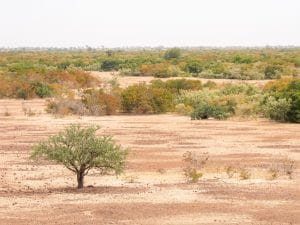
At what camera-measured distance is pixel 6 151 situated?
32.5 metres

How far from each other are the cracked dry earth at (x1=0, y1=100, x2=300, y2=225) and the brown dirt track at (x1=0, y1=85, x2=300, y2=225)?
0.02 m

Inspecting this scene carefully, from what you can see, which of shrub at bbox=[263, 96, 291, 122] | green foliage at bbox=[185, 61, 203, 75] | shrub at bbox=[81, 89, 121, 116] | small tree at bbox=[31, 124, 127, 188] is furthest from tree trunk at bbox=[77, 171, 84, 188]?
green foliage at bbox=[185, 61, 203, 75]

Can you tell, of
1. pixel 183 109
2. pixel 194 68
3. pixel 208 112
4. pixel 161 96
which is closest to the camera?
pixel 208 112

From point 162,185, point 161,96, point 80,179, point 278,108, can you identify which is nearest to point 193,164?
point 162,185

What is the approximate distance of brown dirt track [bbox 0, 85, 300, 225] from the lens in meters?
18.0

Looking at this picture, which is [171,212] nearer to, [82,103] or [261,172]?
[261,172]

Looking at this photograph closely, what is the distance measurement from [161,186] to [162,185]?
0.88 feet

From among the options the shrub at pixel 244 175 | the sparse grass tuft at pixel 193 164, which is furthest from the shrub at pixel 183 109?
the shrub at pixel 244 175

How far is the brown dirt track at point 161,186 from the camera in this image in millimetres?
17953

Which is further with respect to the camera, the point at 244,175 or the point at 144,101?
the point at 144,101

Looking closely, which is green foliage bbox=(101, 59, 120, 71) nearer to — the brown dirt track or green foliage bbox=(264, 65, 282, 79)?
green foliage bbox=(264, 65, 282, 79)

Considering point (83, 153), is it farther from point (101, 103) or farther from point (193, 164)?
point (101, 103)

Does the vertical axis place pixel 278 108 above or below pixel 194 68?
below

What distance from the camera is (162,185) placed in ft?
75.3
